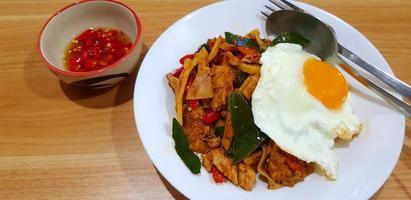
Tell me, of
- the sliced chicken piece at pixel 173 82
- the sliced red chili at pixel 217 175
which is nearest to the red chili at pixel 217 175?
the sliced red chili at pixel 217 175

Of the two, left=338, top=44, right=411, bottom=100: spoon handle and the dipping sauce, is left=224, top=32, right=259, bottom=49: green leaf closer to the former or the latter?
left=338, top=44, right=411, bottom=100: spoon handle

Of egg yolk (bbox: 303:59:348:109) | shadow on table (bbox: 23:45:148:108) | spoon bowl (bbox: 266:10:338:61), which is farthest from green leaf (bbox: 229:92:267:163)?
shadow on table (bbox: 23:45:148:108)

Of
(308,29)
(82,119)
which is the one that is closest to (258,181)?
(308,29)

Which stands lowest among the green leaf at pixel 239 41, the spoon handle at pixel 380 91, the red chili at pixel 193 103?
the red chili at pixel 193 103

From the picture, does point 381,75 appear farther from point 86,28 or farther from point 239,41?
point 86,28

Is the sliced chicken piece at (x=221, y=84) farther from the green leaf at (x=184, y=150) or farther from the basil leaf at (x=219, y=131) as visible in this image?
the green leaf at (x=184, y=150)
